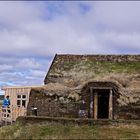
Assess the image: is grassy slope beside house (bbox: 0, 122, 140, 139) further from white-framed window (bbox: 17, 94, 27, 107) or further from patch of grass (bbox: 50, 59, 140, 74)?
white-framed window (bbox: 17, 94, 27, 107)

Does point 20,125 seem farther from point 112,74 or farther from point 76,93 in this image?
point 112,74

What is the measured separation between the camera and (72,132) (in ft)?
86.2

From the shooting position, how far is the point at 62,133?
86.2 feet

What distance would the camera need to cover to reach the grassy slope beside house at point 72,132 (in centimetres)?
2558

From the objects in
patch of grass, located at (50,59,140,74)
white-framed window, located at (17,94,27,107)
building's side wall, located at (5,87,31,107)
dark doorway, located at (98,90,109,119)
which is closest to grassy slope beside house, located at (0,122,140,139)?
dark doorway, located at (98,90,109,119)

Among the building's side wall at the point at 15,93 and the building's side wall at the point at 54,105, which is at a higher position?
the building's side wall at the point at 15,93

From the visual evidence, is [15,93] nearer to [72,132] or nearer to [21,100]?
[21,100]

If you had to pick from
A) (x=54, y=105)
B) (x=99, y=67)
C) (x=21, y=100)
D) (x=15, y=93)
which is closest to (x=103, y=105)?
(x=99, y=67)

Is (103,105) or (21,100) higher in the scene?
(21,100)

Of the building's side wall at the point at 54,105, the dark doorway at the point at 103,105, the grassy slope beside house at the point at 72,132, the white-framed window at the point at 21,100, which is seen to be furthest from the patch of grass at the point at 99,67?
the grassy slope beside house at the point at 72,132

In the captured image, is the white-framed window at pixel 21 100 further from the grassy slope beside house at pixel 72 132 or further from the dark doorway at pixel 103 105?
the grassy slope beside house at pixel 72 132

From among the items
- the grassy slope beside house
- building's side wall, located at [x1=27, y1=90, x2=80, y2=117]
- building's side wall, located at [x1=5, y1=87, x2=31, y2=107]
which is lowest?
the grassy slope beside house

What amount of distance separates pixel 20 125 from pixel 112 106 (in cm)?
613

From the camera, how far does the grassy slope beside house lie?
83.9 feet
